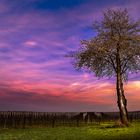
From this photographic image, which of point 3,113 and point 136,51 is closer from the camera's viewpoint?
point 136,51

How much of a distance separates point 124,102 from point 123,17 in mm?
12427

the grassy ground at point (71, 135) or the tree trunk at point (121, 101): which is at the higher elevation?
the tree trunk at point (121, 101)

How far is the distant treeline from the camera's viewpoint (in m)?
64.8

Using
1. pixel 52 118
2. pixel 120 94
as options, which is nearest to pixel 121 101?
pixel 120 94

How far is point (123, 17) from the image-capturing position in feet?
189

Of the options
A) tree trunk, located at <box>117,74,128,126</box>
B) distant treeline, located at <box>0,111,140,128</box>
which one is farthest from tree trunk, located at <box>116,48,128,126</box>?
distant treeline, located at <box>0,111,140,128</box>

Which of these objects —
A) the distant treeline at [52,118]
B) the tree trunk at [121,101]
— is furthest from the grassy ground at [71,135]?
the distant treeline at [52,118]

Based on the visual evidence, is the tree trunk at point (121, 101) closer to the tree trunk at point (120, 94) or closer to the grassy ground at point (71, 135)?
the tree trunk at point (120, 94)

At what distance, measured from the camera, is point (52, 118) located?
2943 inches

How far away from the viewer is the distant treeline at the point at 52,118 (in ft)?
213

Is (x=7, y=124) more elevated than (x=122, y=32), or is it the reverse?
(x=122, y=32)

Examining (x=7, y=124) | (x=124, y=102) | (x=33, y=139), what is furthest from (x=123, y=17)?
(x=33, y=139)

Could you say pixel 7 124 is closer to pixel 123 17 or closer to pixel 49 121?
pixel 49 121

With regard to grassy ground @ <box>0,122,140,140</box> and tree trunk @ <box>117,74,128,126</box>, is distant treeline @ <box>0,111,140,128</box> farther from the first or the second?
grassy ground @ <box>0,122,140,140</box>
